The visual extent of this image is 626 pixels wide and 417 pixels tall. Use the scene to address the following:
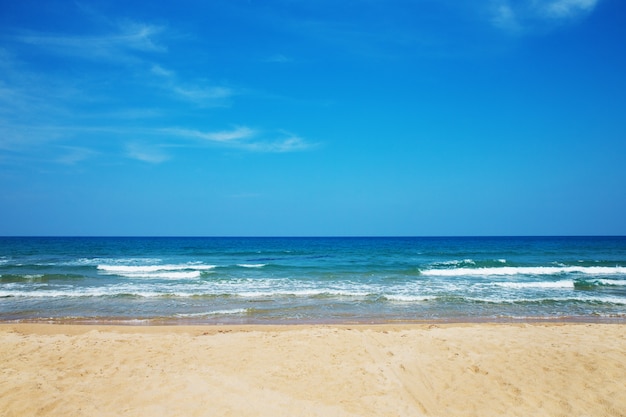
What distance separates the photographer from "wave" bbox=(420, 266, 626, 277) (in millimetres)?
23889

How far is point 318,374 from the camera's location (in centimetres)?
637

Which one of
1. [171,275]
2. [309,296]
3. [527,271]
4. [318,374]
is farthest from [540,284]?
[171,275]

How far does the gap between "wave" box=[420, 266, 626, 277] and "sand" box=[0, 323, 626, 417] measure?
50.8 feet

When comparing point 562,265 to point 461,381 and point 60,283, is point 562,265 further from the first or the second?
point 60,283

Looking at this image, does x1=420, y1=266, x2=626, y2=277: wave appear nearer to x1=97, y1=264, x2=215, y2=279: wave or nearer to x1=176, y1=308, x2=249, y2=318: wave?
x1=176, y1=308, x2=249, y2=318: wave

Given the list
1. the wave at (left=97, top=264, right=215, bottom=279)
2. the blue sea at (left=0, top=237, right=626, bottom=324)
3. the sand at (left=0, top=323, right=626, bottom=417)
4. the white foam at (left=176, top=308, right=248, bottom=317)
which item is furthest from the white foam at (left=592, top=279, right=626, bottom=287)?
the wave at (left=97, top=264, right=215, bottom=279)

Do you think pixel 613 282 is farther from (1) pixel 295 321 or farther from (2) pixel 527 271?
(1) pixel 295 321

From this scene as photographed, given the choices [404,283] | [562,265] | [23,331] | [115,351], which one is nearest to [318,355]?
[115,351]

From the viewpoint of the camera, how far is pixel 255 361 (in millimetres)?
6945

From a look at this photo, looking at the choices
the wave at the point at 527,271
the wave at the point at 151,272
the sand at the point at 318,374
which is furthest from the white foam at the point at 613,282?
the wave at the point at 151,272

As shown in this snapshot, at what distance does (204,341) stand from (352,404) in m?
4.21

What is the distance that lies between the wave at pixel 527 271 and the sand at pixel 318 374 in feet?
A: 50.8

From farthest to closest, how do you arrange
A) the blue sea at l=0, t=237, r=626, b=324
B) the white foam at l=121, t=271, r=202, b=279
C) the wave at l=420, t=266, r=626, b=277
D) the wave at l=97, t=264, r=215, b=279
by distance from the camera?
the wave at l=420, t=266, r=626, b=277 → the wave at l=97, t=264, r=215, b=279 → the white foam at l=121, t=271, r=202, b=279 → the blue sea at l=0, t=237, r=626, b=324

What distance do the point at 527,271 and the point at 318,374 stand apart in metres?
23.6
